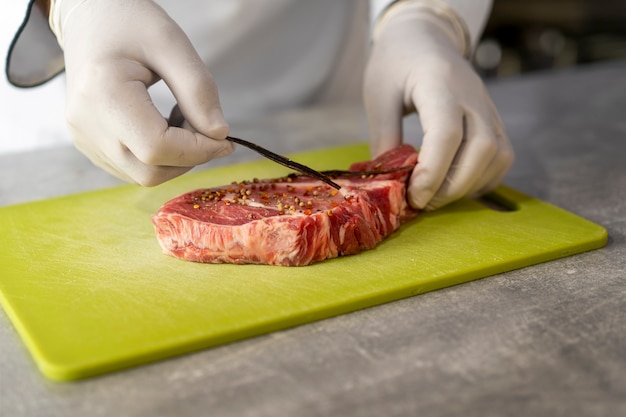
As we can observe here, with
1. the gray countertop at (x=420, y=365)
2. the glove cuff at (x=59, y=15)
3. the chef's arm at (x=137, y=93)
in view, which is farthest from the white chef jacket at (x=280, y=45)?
the gray countertop at (x=420, y=365)

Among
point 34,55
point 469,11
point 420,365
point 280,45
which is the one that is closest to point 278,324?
point 420,365

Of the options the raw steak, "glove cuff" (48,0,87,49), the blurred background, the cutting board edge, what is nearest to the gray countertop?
the cutting board edge

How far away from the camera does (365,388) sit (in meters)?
1.31

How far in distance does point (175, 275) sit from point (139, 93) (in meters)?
0.45

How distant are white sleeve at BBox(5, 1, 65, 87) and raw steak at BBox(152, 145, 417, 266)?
34.8 inches

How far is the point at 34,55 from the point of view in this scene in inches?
97.0

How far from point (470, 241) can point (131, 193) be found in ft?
3.49

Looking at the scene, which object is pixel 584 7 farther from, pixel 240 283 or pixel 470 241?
pixel 240 283

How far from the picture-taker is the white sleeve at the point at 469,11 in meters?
2.68

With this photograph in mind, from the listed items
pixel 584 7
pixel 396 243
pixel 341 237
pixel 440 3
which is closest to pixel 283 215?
pixel 341 237

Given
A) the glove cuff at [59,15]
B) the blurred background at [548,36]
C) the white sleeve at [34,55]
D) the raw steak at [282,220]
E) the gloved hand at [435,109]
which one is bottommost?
the blurred background at [548,36]

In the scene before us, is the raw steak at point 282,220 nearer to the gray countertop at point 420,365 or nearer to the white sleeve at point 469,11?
the gray countertop at point 420,365

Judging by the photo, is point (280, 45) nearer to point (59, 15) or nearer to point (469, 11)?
point (469, 11)

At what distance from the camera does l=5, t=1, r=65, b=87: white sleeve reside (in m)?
2.39
